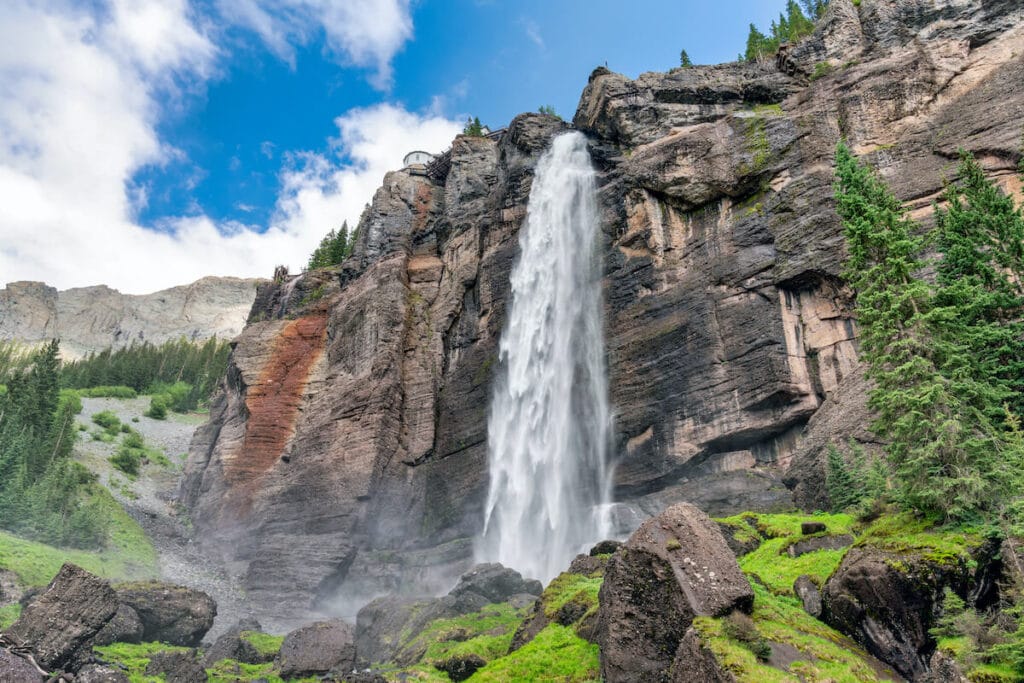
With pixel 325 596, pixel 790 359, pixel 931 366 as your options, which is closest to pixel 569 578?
pixel 931 366

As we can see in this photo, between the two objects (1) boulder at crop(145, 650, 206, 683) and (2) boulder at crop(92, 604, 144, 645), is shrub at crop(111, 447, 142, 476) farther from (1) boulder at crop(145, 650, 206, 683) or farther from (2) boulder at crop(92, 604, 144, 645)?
(1) boulder at crop(145, 650, 206, 683)

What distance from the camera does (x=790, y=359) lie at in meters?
34.1

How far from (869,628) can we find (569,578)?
9.77m

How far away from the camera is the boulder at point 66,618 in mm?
20922

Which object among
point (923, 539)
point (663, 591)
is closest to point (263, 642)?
point (663, 591)

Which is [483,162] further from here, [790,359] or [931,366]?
[931,366]

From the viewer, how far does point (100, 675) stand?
19.6 m

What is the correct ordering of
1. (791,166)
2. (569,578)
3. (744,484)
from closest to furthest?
(569,578), (744,484), (791,166)

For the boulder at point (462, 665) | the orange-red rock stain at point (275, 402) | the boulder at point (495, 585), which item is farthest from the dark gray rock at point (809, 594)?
the orange-red rock stain at point (275, 402)

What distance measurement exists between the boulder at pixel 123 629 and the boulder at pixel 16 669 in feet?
22.7

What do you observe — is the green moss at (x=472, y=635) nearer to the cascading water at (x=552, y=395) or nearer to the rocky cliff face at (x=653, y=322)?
the cascading water at (x=552, y=395)

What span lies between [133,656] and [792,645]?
22.3 m

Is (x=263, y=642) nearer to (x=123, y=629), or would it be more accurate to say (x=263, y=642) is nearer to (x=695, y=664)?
(x=123, y=629)

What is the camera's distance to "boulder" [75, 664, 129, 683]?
19.2m
